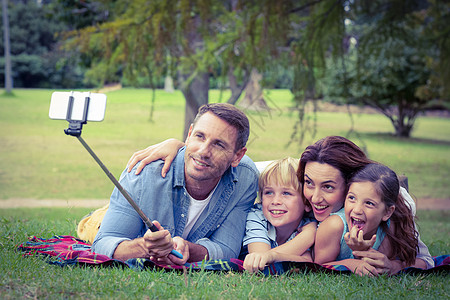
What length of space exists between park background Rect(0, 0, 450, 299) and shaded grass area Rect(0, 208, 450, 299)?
0.04 ft

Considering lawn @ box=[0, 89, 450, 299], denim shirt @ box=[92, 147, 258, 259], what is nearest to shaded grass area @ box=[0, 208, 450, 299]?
lawn @ box=[0, 89, 450, 299]

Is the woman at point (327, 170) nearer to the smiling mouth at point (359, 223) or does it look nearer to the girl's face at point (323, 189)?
the girl's face at point (323, 189)

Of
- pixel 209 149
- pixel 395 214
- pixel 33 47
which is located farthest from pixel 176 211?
pixel 33 47

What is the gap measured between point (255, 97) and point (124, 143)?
15670 mm

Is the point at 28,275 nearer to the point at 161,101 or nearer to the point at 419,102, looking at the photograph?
the point at 419,102

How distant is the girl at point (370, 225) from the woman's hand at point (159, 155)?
1060 millimetres

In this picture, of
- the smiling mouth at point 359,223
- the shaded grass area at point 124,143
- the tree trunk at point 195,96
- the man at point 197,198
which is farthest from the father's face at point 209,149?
the tree trunk at point 195,96

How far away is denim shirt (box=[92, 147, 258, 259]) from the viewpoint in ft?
11.2

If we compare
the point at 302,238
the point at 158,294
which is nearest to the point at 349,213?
the point at 302,238

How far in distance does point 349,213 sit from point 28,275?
1.89 m

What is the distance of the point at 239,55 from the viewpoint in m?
7.59

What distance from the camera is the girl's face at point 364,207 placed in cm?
338

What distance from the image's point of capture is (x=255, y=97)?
26.3 ft

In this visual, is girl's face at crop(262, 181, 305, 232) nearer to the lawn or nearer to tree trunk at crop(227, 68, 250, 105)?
the lawn
